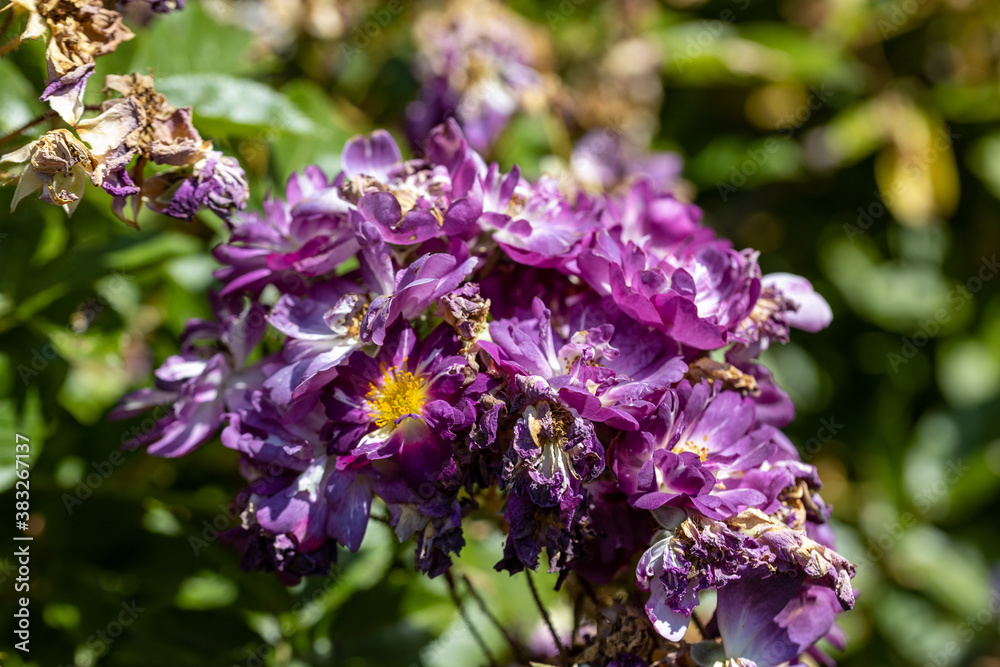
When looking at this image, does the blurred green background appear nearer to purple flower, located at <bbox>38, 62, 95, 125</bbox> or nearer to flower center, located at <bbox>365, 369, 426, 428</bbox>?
purple flower, located at <bbox>38, 62, 95, 125</bbox>

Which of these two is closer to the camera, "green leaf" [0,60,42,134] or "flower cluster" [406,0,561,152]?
"green leaf" [0,60,42,134]

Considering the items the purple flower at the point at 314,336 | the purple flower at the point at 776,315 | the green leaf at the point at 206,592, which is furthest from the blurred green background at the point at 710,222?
the purple flower at the point at 776,315

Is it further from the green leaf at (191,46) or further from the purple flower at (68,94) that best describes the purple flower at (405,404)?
the green leaf at (191,46)

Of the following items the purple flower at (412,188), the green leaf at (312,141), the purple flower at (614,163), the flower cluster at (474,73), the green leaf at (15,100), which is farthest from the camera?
the purple flower at (614,163)

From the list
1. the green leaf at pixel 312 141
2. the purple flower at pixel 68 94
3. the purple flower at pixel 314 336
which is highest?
the purple flower at pixel 68 94

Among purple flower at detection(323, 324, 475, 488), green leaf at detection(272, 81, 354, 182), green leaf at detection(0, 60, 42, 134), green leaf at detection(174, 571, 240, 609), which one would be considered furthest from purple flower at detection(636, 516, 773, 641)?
green leaf at detection(0, 60, 42, 134)

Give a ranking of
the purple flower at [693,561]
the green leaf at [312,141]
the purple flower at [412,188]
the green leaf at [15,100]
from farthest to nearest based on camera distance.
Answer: the green leaf at [312,141] < the green leaf at [15,100] < the purple flower at [412,188] < the purple flower at [693,561]

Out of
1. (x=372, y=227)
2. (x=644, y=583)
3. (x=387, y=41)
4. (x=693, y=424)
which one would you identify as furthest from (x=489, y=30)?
(x=644, y=583)
